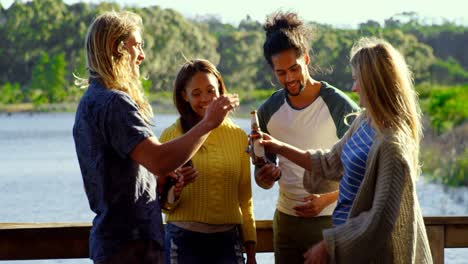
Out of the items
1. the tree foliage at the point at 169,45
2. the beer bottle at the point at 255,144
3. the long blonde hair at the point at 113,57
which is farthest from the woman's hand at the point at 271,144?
the tree foliage at the point at 169,45

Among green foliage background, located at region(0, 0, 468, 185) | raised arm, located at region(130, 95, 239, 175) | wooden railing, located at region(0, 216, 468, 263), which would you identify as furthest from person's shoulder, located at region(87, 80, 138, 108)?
green foliage background, located at region(0, 0, 468, 185)

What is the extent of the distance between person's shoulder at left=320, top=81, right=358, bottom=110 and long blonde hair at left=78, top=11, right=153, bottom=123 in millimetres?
680

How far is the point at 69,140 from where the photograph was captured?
2123 centimetres

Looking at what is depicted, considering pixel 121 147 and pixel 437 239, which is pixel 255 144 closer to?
pixel 121 147

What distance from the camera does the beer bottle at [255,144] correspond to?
2.81 m

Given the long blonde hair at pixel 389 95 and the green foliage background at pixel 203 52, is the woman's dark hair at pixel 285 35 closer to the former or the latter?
the long blonde hair at pixel 389 95

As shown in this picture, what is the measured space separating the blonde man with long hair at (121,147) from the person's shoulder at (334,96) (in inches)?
21.7

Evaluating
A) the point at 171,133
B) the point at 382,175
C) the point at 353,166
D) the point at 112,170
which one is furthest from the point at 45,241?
the point at 382,175

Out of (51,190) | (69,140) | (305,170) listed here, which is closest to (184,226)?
(305,170)

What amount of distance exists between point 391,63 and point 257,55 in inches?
513

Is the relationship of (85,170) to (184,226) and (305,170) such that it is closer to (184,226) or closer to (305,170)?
(184,226)

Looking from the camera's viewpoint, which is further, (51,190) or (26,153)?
(26,153)

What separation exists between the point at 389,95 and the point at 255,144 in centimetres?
52

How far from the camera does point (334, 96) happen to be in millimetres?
3031
